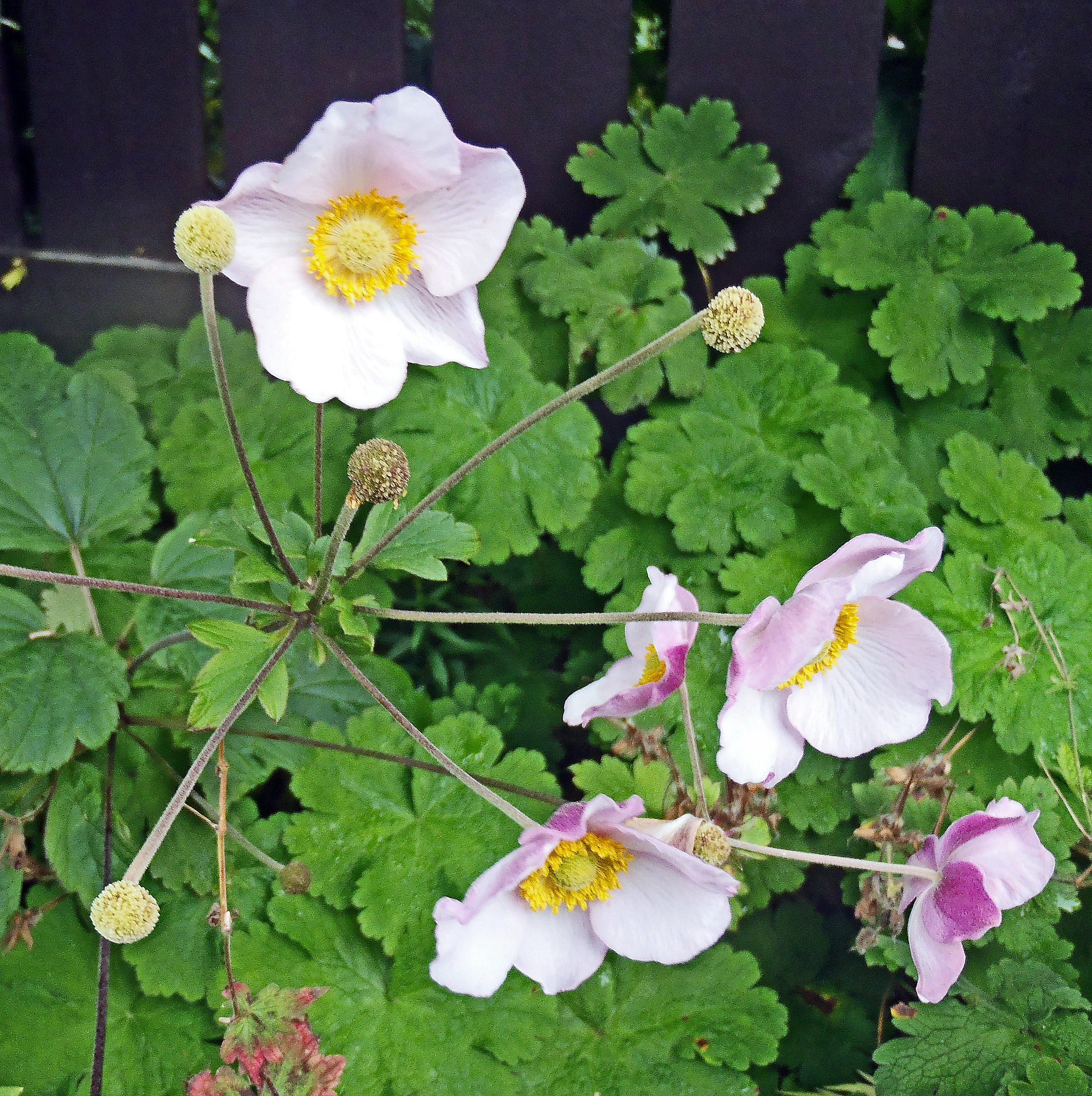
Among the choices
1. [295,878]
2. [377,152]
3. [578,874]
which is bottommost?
[295,878]

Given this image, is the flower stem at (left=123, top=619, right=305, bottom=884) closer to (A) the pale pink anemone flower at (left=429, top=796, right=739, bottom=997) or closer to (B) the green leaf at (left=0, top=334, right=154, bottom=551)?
(A) the pale pink anemone flower at (left=429, top=796, right=739, bottom=997)

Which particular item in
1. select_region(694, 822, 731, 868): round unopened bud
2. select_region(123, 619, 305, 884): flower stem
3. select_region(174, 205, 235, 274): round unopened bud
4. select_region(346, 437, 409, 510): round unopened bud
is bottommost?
select_region(694, 822, 731, 868): round unopened bud

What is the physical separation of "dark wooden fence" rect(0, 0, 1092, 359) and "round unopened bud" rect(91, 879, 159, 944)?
135 centimetres

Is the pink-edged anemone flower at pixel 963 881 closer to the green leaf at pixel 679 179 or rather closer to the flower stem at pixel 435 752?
the flower stem at pixel 435 752

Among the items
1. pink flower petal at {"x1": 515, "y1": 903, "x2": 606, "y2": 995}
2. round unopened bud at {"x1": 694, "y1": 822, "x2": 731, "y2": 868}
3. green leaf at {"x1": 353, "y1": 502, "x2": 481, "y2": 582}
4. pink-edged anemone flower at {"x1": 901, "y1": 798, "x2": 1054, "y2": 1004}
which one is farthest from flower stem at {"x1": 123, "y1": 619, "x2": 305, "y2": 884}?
pink-edged anemone flower at {"x1": 901, "y1": 798, "x2": 1054, "y2": 1004}

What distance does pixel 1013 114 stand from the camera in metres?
1.59

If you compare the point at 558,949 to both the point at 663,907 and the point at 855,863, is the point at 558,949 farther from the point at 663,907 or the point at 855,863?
the point at 855,863

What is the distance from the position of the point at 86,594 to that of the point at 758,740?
86cm

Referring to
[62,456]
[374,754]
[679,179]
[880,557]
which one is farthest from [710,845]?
[679,179]

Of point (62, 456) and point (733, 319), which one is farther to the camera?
point (62, 456)

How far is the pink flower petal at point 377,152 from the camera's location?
2.81ft

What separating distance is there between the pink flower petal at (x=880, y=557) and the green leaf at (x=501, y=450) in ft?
1.82

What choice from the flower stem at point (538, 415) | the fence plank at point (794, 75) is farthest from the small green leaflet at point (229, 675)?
the fence plank at point (794, 75)

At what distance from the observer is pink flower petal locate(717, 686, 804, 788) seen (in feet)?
3.02
